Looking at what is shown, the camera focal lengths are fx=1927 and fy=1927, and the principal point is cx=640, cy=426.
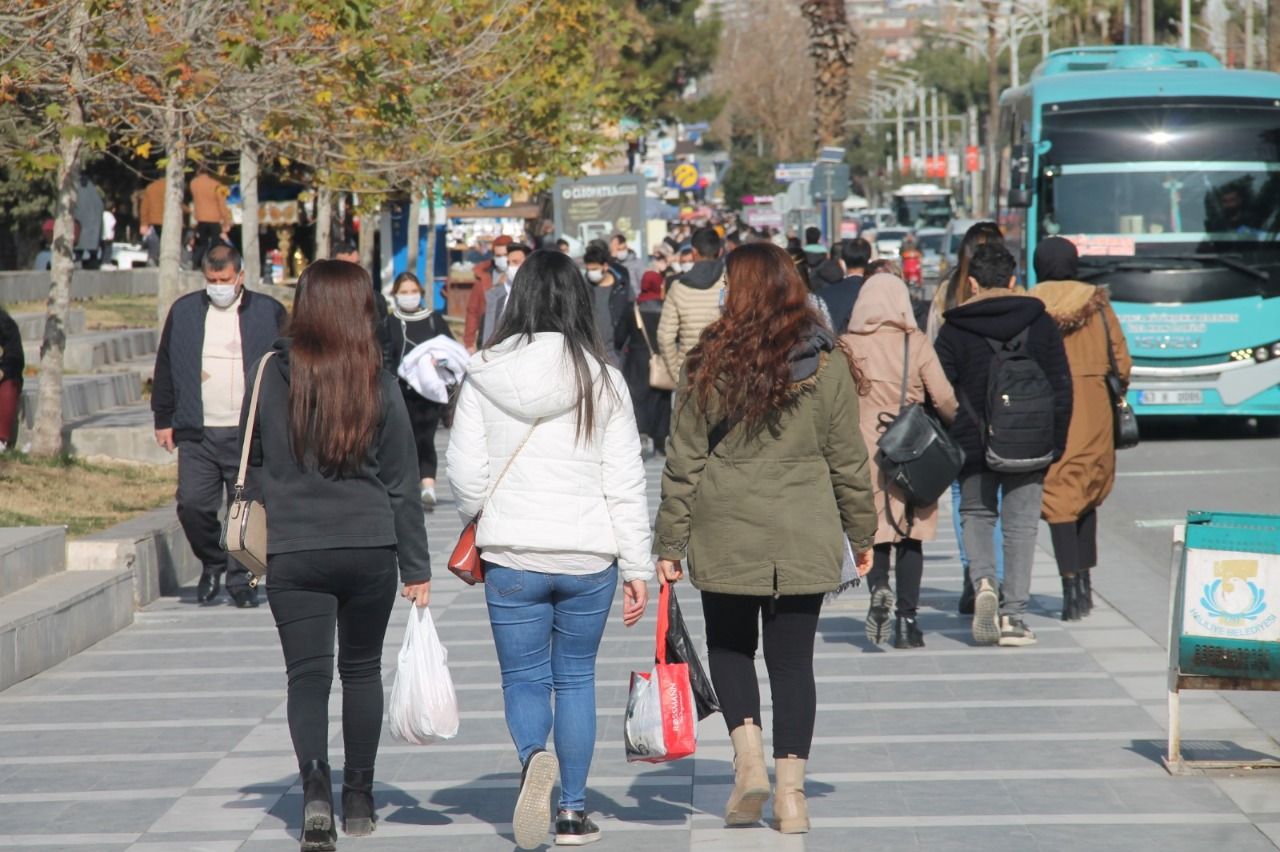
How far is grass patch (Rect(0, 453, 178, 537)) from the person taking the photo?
11195mm

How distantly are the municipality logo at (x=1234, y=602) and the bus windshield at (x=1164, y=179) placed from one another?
12.8 metres

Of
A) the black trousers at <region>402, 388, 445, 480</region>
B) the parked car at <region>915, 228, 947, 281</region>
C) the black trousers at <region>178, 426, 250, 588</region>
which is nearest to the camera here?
the black trousers at <region>178, 426, 250, 588</region>

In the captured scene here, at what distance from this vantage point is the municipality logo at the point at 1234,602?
6160mm

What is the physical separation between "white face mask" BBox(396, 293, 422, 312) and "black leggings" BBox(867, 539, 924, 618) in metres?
5.84

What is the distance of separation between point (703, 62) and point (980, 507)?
5521 cm

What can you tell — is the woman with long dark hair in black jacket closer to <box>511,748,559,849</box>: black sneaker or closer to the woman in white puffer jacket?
the woman in white puffer jacket

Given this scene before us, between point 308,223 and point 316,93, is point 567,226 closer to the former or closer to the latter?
point 308,223

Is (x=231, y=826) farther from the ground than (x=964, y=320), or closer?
Answer: closer

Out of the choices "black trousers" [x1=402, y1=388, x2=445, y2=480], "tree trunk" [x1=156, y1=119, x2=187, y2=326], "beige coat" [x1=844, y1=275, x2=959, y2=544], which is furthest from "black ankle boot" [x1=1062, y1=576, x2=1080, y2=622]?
"tree trunk" [x1=156, y1=119, x2=187, y2=326]

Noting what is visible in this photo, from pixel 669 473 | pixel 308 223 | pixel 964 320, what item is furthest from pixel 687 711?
pixel 308 223

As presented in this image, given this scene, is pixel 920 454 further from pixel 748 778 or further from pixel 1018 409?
pixel 748 778

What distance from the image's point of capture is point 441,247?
128 ft

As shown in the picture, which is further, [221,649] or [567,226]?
[567,226]

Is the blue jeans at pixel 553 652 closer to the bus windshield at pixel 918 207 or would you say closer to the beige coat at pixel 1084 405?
the beige coat at pixel 1084 405
